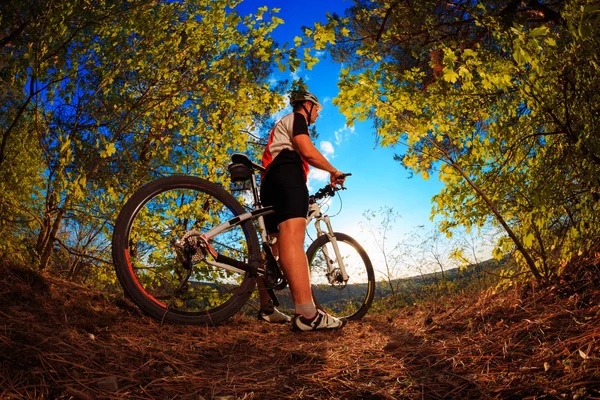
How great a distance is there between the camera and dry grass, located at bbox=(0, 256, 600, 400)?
1643mm

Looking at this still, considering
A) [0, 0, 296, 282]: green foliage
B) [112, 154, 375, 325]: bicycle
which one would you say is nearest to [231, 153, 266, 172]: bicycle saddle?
[112, 154, 375, 325]: bicycle

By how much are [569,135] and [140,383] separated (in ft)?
10.1

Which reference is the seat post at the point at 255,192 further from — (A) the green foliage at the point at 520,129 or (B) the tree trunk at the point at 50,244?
(B) the tree trunk at the point at 50,244

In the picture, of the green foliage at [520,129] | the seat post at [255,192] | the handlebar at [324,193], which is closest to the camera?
the green foliage at [520,129]

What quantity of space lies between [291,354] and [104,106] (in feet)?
13.6

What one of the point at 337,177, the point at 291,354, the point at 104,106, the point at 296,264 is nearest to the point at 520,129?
the point at 337,177

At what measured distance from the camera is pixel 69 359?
183cm

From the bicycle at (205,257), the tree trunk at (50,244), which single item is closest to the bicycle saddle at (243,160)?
the bicycle at (205,257)

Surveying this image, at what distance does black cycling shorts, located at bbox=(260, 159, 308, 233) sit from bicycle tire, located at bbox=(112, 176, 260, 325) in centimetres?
30

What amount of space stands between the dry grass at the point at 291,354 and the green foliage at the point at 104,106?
146 centimetres

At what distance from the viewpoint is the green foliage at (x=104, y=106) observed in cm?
374

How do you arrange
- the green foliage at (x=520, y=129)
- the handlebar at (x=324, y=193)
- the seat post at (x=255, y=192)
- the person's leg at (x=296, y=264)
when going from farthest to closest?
the handlebar at (x=324, y=193) → the seat post at (x=255, y=192) → the person's leg at (x=296, y=264) → the green foliage at (x=520, y=129)

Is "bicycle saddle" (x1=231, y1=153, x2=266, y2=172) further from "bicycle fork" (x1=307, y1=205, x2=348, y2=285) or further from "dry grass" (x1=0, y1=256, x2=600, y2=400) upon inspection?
"dry grass" (x1=0, y1=256, x2=600, y2=400)

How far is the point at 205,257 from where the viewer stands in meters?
3.05
